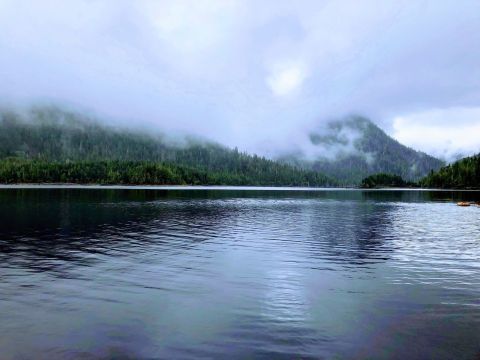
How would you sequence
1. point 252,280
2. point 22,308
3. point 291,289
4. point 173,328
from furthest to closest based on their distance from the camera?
point 252,280
point 291,289
point 22,308
point 173,328

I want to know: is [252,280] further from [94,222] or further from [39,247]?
[94,222]

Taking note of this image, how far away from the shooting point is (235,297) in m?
30.0

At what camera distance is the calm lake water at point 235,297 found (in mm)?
20828

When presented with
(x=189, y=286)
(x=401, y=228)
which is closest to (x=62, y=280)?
(x=189, y=286)

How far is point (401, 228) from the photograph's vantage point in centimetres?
7575

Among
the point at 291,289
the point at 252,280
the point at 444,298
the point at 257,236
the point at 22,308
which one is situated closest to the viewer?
the point at 22,308

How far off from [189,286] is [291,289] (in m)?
8.86

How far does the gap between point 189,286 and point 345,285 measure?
13.9m

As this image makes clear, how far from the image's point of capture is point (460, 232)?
69.9m

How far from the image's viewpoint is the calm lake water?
68.3 feet

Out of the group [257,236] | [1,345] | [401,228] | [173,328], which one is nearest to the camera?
[1,345]

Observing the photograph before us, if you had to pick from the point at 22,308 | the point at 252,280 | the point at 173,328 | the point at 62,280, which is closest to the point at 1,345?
the point at 22,308

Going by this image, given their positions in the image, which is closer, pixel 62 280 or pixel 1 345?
pixel 1 345

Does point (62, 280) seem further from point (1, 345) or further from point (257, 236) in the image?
point (257, 236)
